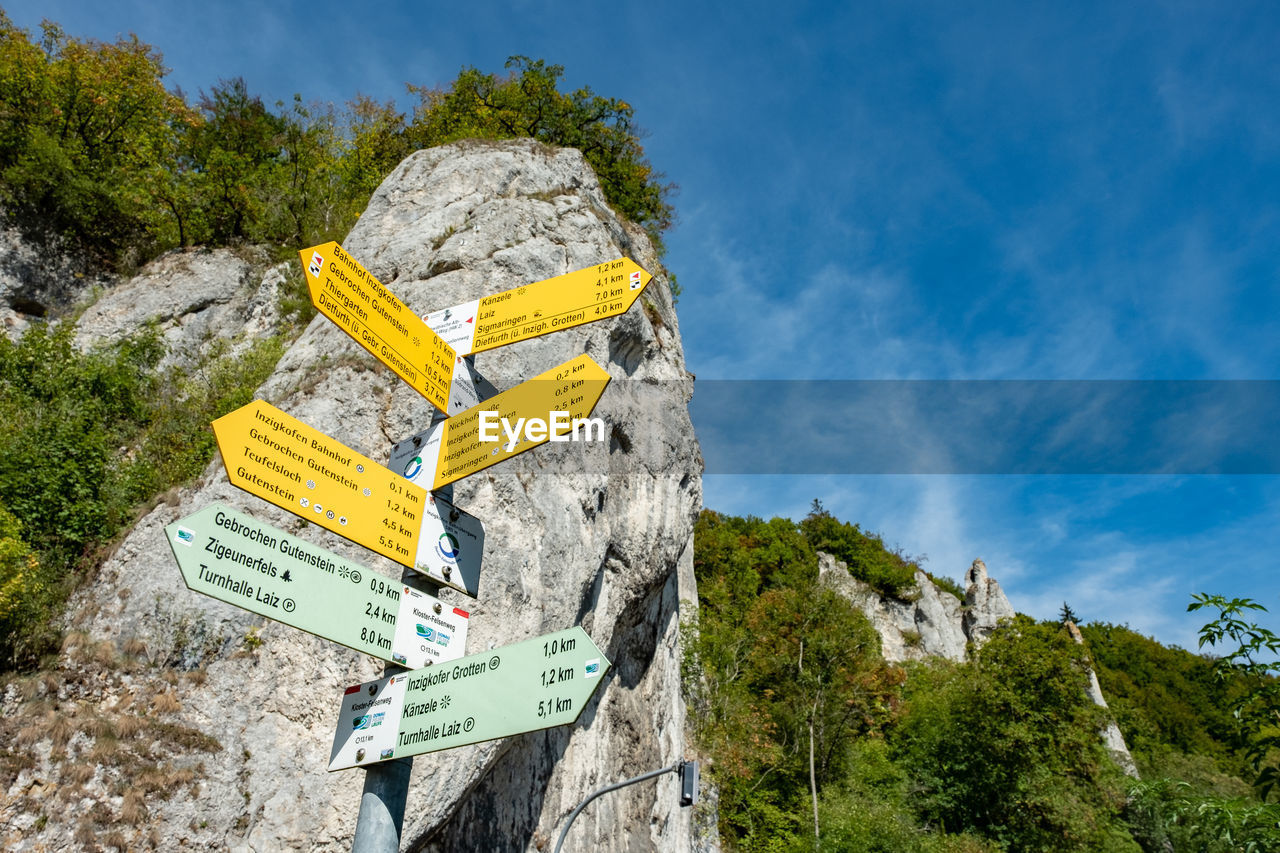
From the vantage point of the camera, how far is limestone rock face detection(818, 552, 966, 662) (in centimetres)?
4738

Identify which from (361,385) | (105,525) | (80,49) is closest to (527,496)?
(361,385)

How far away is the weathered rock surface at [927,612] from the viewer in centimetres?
4759

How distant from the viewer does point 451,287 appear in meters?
10.9

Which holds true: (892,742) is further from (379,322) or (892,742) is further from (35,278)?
(379,322)

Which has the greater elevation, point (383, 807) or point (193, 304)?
point (193, 304)

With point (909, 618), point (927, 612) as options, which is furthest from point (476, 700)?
point (927, 612)

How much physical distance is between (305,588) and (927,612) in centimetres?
5298

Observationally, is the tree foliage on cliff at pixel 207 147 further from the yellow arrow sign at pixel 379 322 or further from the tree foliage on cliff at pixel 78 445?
the yellow arrow sign at pixel 379 322

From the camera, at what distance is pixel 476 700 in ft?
9.68

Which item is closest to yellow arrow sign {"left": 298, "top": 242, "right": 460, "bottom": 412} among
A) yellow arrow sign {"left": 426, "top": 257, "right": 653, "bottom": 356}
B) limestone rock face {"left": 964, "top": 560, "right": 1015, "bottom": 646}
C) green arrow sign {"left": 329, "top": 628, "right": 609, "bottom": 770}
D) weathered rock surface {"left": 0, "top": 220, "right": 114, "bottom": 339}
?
yellow arrow sign {"left": 426, "top": 257, "right": 653, "bottom": 356}

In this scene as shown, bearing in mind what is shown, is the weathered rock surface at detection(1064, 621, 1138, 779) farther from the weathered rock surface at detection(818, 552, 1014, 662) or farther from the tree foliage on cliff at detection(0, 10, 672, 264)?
the tree foliage on cliff at detection(0, 10, 672, 264)

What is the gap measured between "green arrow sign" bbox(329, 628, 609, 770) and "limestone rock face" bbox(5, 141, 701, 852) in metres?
4.01

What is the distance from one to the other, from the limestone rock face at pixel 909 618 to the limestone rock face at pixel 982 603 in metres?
1.11

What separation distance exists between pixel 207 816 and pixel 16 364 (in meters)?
10.9
